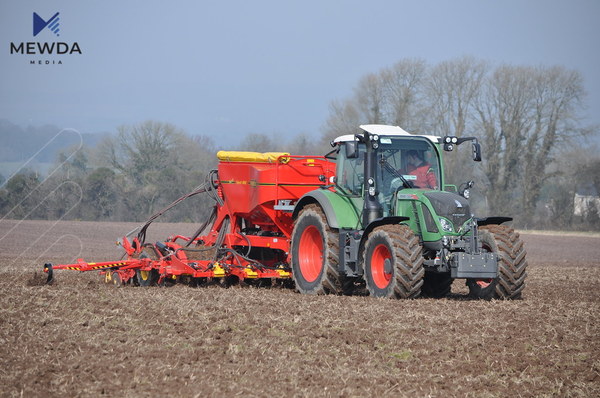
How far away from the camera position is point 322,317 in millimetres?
9656

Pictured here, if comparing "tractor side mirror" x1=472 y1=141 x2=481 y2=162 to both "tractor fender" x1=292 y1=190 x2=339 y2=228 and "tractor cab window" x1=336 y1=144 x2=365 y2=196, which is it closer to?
"tractor cab window" x1=336 y1=144 x2=365 y2=196

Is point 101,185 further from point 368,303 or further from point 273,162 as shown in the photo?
point 368,303

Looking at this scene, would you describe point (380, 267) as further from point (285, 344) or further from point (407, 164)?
point (285, 344)

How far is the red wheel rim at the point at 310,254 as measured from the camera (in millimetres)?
12688

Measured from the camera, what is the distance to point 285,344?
8281mm

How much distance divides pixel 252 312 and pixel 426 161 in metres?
3.63

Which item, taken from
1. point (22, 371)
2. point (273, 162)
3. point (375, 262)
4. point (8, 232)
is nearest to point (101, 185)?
point (8, 232)

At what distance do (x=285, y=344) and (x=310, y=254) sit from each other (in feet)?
14.9

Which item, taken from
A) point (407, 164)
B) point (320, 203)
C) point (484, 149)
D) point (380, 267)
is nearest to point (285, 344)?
point (380, 267)

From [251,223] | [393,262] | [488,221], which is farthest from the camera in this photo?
[251,223]

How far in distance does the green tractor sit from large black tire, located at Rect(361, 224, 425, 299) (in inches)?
0.5

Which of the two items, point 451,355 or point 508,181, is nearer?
point 451,355

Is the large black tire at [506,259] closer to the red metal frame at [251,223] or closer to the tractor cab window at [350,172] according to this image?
the tractor cab window at [350,172]

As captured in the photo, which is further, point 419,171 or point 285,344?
point 419,171
